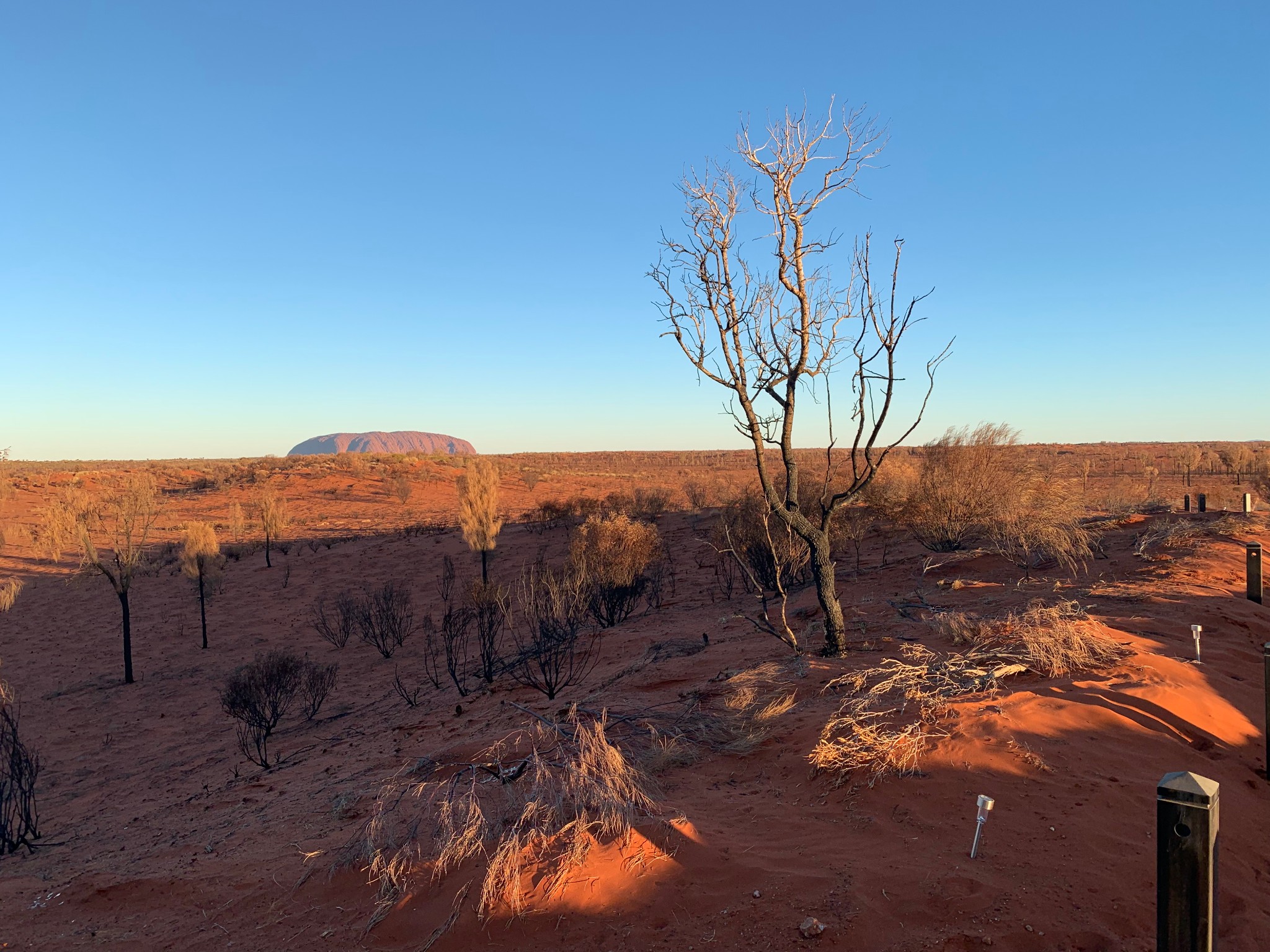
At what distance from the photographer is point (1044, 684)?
5684 mm

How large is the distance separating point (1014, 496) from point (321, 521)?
33554 millimetres

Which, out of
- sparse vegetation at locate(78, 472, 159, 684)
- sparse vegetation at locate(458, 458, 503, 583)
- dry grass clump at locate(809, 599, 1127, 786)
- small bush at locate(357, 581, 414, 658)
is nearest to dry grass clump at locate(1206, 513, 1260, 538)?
dry grass clump at locate(809, 599, 1127, 786)

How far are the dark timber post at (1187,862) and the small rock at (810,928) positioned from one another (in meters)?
1.26

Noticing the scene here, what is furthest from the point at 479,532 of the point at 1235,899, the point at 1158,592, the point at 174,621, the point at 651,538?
the point at 1235,899

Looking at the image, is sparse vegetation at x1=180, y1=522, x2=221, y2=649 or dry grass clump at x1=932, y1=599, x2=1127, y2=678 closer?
dry grass clump at x1=932, y1=599, x2=1127, y2=678

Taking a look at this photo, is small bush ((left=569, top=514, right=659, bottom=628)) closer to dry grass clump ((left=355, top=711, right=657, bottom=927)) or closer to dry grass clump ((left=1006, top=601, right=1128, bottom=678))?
dry grass clump ((left=1006, top=601, right=1128, bottom=678))

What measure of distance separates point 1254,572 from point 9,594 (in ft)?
96.2

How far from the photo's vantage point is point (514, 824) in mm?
4410

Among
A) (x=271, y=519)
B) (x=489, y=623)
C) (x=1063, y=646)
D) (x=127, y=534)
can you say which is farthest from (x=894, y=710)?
(x=271, y=519)

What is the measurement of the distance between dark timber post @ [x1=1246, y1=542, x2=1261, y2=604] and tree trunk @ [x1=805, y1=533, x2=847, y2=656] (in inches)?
223

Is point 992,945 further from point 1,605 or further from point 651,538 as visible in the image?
point 1,605

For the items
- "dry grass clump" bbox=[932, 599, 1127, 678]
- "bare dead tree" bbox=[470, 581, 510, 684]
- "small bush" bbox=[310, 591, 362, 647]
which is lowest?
"small bush" bbox=[310, 591, 362, 647]

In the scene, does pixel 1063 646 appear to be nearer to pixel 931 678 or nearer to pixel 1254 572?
pixel 931 678

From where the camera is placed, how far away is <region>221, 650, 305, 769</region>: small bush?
10.0 metres
